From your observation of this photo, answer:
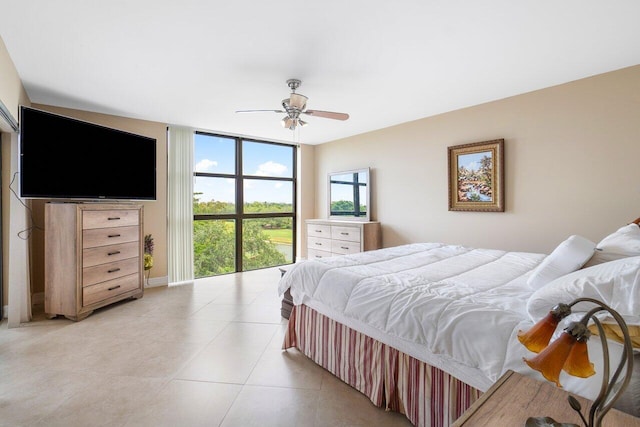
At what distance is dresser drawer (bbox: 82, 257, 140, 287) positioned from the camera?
3.20m

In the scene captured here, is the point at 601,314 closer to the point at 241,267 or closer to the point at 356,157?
the point at 356,157

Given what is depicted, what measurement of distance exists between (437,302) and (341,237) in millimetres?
3216

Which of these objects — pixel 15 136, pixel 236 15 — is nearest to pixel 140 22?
pixel 236 15

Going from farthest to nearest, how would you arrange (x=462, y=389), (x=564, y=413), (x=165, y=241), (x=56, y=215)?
(x=165, y=241)
(x=56, y=215)
(x=462, y=389)
(x=564, y=413)

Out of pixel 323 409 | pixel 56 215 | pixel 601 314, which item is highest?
pixel 56 215

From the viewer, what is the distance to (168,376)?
2105 millimetres

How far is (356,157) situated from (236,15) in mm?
3465

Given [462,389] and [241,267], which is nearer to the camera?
[462,389]

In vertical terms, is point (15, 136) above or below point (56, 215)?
above

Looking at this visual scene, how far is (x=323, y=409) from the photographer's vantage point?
5.83 ft

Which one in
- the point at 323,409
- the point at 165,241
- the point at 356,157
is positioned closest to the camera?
the point at 323,409

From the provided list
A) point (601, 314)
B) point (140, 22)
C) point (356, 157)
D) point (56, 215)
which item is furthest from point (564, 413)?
point (356, 157)

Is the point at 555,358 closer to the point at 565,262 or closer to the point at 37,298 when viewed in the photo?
the point at 565,262

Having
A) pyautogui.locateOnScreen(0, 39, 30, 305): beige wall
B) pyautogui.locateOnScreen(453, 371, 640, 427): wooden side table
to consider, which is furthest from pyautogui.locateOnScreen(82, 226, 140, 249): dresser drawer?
pyautogui.locateOnScreen(453, 371, 640, 427): wooden side table
